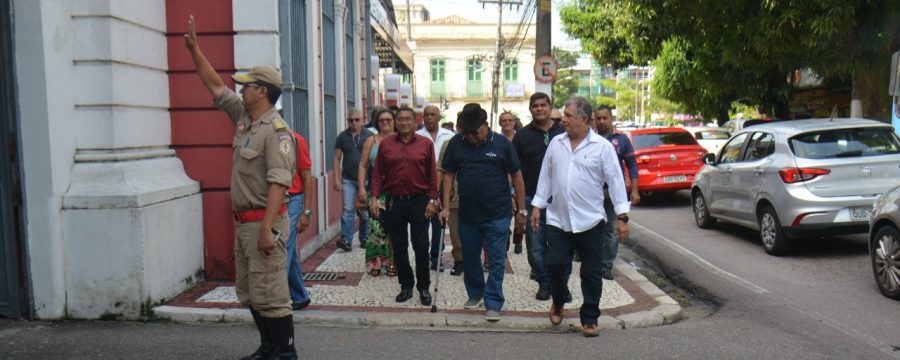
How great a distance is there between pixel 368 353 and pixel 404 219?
157 centimetres

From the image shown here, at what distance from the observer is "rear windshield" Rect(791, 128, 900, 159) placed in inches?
346

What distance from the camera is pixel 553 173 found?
5.84m

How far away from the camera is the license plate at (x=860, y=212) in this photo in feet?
28.1

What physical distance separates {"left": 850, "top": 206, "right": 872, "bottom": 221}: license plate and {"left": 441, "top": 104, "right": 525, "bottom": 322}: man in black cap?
4518mm

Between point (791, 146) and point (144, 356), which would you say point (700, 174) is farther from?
point (144, 356)

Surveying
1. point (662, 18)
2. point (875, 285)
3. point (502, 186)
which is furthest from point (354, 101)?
point (875, 285)

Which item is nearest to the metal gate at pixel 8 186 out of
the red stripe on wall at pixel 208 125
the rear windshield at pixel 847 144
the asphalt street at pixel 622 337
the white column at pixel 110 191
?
the asphalt street at pixel 622 337

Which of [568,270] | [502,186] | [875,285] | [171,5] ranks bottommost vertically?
[875,285]

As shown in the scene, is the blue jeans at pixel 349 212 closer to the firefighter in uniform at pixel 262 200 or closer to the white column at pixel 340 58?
the white column at pixel 340 58

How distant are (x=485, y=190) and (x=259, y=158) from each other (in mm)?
2098

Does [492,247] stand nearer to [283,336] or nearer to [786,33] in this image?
[283,336]

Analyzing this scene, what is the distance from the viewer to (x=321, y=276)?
25.7 feet

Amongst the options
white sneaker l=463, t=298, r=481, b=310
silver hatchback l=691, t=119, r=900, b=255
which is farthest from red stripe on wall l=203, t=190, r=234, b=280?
silver hatchback l=691, t=119, r=900, b=255

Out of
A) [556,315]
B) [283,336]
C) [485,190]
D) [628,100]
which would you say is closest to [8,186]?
[283,336]
